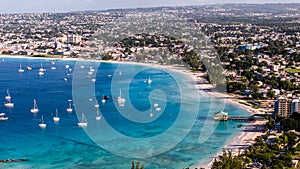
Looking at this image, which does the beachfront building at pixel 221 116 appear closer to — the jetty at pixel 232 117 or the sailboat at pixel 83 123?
the jetty at pixel 232 117

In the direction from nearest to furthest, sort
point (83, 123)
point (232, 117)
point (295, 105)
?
point (83, 123), point (295, 105), point (232, 117)

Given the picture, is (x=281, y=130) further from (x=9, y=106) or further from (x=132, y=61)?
(x=132, y=61)

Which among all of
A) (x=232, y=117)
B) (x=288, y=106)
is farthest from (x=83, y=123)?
(x=288, y=106)

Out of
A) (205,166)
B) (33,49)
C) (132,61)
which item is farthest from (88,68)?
(205,166)


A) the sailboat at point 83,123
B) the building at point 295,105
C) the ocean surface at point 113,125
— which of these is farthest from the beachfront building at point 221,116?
the sailboat at point 83,123

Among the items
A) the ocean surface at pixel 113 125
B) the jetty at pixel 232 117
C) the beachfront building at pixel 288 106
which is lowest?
the ocean surface at pixel 113 125

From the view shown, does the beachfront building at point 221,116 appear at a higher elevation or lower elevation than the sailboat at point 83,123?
higher

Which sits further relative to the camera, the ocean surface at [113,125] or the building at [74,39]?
the building at [74,39]

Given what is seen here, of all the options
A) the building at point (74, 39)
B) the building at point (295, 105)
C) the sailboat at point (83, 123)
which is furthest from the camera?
the building at point (74, 39)

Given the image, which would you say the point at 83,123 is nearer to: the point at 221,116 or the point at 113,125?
the point at 113,125
